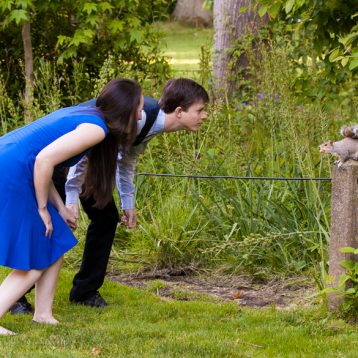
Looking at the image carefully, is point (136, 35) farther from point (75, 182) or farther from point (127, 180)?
point (75, 182)

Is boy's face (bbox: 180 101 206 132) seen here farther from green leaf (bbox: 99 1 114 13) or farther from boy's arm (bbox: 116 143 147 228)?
green leaf (bbox: 99 1 114 13)

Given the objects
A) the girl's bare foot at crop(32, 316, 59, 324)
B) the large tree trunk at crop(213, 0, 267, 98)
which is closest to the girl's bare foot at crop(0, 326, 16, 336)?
the girl's bare foot at crop(32, 316, 59, 324)

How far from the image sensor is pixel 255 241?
238 inches

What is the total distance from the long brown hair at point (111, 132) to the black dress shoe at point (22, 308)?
832mm

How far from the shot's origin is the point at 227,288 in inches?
242

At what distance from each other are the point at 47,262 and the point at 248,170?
2402 mm

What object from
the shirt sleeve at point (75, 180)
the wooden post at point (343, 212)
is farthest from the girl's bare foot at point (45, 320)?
Result: the wooden post at point (343, 212)

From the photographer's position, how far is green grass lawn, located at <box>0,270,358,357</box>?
4.56m

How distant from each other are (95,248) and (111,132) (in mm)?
929

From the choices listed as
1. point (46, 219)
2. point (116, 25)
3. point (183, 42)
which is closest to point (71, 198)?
point (46, 219)

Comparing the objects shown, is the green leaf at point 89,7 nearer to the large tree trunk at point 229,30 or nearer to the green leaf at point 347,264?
the large tree trunk at point 229,30

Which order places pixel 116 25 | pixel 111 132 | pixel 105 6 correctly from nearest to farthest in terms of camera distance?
pixel 111 132 → pixel 105 6 → pixel 116 25

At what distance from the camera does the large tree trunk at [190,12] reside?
88.5 feet

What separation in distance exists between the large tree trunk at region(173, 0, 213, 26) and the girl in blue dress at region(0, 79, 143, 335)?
72.9ft
